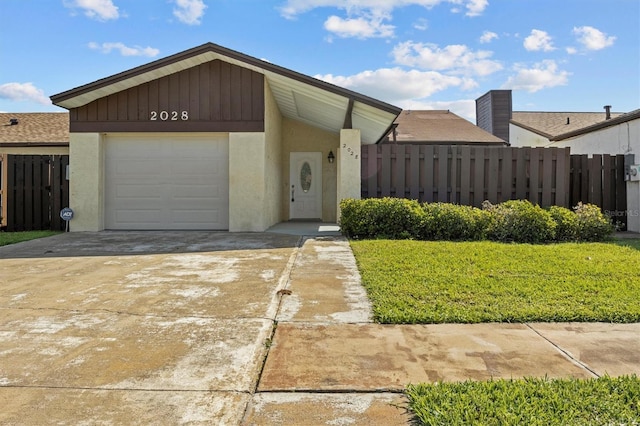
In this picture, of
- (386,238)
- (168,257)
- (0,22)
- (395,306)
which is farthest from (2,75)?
(395,306)

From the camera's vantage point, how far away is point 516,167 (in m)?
9.98

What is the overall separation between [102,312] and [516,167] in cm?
956

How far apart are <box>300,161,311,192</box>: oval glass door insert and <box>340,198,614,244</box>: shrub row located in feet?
18.7

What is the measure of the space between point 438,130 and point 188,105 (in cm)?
1367

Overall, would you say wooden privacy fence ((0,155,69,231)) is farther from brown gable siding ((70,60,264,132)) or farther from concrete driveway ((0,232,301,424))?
concrete driveway ((0,232,301,424))

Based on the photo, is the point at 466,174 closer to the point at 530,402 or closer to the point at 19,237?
the point at 530,402

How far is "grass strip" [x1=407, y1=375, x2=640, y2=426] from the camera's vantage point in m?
1.90

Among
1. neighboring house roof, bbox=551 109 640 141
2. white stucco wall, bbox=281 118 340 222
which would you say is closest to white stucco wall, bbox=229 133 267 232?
white stucco wall, bbox=281 118 340 222

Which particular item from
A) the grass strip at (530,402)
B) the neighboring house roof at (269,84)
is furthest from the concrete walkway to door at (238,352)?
the neighboring house roof at (269,84)

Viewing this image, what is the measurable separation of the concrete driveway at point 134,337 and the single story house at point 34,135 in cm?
931

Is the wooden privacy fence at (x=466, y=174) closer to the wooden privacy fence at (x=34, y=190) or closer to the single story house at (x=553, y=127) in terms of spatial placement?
the single story house at (x=553, y=127)

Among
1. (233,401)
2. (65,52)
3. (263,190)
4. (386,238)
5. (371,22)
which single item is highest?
(371,22)

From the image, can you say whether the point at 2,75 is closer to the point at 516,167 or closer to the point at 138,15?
the point at 138,15

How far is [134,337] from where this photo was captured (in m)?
3.01
